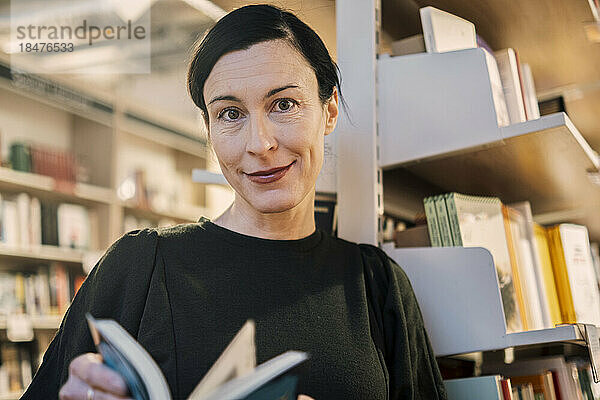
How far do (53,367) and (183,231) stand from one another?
10.8 inches

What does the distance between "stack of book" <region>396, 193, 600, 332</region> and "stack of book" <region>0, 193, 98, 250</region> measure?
204 cm

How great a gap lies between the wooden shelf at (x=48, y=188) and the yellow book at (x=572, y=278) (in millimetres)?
2284

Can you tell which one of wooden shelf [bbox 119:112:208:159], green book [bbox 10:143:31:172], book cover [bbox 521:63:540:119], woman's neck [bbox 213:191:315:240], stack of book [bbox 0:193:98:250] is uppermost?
wooden shelf [bbox 119:112:208:159]

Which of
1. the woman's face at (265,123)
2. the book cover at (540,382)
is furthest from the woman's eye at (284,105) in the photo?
the book cover at (540,382)

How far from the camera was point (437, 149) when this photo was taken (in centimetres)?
124

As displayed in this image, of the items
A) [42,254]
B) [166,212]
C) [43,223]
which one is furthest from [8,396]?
[166,212]

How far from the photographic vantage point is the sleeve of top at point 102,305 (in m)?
0.84

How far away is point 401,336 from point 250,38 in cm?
55

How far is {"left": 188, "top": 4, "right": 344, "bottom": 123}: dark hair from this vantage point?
3.04 feet

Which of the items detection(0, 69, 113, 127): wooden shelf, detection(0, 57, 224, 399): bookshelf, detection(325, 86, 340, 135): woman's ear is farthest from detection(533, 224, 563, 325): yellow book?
detection(0, 69, 113, 127): wooden shelf

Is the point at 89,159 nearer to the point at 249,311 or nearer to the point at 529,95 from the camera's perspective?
the point at 529,95

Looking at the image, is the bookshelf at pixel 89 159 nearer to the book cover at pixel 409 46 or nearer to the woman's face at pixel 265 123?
the book cover at pixel 409 46

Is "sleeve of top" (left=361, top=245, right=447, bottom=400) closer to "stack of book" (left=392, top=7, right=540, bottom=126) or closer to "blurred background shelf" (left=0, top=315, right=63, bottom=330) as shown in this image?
"stack of book" (left=392, top=7, right=540, bottom=126)

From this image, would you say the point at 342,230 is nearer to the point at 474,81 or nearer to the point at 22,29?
→ the point at 474,81
